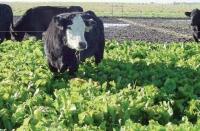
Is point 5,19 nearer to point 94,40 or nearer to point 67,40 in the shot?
point 94,40

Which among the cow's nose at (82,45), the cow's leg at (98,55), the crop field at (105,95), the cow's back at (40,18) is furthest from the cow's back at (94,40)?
the cow's back at (40,18)

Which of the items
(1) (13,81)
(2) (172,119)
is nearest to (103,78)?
(1) (13,81)

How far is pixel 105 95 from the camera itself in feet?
25.6

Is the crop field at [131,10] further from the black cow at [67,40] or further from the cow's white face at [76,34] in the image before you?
the cow's white face at [76,34]

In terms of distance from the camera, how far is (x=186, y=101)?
8492 mm

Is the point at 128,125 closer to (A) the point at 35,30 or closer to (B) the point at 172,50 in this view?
(B) the point at 172,50

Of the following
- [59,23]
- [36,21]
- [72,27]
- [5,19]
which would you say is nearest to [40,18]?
[36,21]

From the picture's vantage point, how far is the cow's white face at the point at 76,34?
37.3 feet

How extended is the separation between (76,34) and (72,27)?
0.90 feet

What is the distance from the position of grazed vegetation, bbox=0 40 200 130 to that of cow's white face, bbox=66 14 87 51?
0.59 m

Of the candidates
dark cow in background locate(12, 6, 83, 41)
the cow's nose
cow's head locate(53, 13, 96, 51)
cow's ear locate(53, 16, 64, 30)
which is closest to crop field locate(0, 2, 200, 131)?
the cow's nose

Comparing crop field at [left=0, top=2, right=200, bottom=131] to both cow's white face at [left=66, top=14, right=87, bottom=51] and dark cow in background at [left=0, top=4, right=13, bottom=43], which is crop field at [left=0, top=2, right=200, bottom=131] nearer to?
cow's white face at [left=66, top=14, right=87, bottom=51]

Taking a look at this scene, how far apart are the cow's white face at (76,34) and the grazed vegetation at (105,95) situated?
1.92 ft

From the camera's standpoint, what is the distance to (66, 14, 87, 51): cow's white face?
11.4 metres
